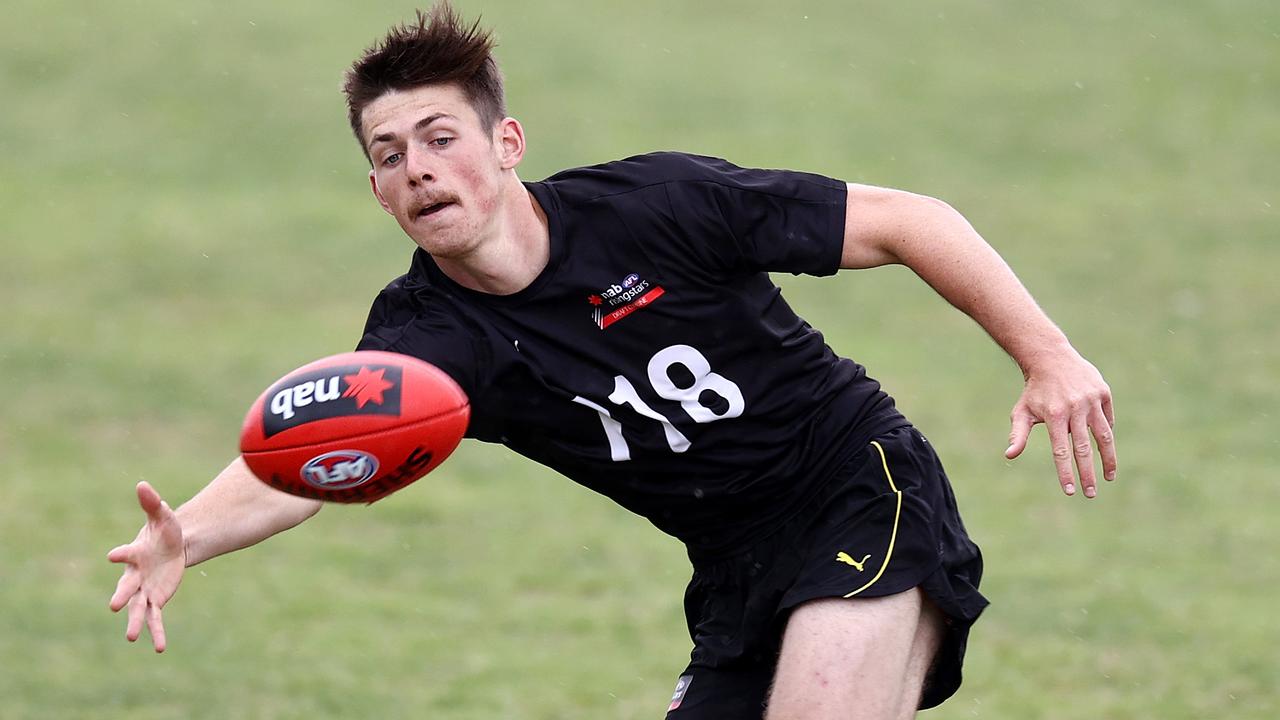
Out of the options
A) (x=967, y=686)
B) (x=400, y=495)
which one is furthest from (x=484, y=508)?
(x=967, y=686)

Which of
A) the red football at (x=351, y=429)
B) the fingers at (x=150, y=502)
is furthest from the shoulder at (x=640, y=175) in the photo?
the fingers at (x=150, y=502)

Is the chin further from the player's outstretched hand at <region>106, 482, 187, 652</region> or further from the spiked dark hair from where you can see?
the player's outstretched hand at <region>106, 482, 187, 652</region>

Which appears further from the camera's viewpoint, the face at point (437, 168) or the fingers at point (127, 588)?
the face at point (437, 168)

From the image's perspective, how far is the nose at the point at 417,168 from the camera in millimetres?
4297

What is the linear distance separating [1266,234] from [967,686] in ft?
32.2

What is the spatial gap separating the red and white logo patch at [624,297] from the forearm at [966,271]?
20.7 inches

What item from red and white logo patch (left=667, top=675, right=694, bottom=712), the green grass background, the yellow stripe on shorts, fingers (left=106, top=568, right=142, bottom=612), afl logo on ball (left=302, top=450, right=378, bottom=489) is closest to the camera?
afl logo on ball (left=302, top=450, right=378, bottom=489)

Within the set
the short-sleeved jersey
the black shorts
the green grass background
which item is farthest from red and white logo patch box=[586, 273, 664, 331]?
the green grass background

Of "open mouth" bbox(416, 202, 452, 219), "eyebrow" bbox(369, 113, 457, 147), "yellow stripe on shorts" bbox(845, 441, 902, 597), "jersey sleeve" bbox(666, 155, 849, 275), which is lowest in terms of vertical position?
"yellow stripe on shorts" bbox(845, 441, 902, 597)

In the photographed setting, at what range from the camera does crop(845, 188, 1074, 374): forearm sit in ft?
13.8

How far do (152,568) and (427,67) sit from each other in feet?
4.55

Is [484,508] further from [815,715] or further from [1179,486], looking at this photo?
[815,715]

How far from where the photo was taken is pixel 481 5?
21.8 metres

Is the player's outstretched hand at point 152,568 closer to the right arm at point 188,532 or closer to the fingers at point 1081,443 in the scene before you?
the right arm at point 188,532
